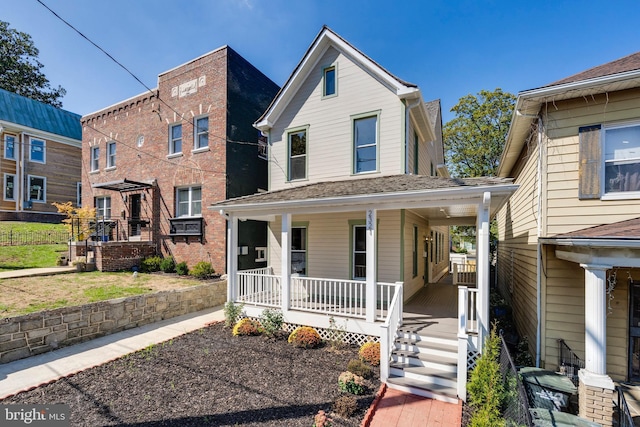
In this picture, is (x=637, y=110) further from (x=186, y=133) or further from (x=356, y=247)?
(x=186, y=133)

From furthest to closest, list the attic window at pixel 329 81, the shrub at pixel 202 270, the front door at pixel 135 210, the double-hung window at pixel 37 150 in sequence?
the double-hung window at pixel 37 150
the front door at pixel 135 210
the shrub at pixel 202 270
the attic window at pixel 329 81

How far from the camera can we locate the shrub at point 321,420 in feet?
13.4

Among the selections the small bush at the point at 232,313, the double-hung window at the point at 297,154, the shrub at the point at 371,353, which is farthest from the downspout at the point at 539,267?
the small bush at the point at 232,313

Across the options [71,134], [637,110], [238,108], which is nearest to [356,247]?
[637,110]

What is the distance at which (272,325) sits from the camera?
26.0 feet

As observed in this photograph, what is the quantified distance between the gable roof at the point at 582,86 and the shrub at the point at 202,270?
1190 centimetres

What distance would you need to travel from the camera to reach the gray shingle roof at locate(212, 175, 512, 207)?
612 centimetres

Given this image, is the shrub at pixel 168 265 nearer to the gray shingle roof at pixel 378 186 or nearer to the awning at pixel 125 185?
the awning at pixel 125 185

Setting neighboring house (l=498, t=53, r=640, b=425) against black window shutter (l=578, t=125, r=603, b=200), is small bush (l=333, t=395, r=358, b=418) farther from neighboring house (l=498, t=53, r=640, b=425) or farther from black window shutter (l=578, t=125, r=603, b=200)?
black window shutter (l=578, t=125, r=603, b=200)

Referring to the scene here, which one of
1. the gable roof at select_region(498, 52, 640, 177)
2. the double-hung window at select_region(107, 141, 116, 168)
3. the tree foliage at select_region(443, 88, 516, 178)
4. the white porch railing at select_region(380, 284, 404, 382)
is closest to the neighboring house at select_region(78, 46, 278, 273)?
the double-hung window at select_region(107, 141, 116, 168)

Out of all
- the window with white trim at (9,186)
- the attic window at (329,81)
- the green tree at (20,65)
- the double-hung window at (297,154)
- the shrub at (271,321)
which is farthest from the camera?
the green tree at (20,65)

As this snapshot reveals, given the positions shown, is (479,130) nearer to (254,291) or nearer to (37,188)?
(254,291)

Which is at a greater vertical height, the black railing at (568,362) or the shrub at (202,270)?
the shrub at (202,270)

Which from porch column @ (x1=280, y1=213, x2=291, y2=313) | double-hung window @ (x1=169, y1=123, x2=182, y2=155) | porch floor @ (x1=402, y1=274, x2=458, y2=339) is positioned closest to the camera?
porch floor @ (x1=402, y1=274, x2=458, y2=339)
